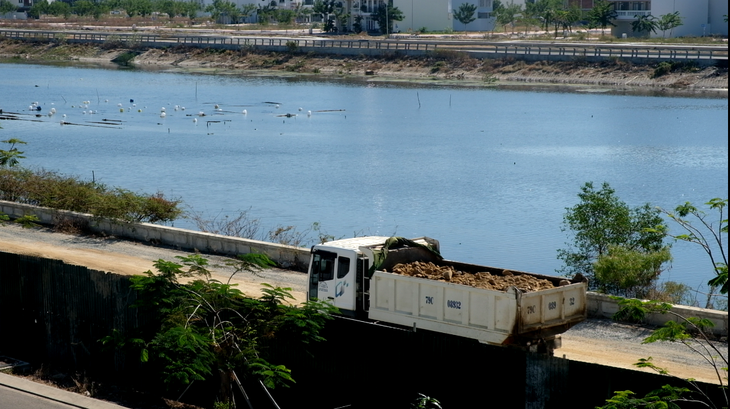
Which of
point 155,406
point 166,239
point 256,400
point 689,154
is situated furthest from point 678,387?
point 689,154

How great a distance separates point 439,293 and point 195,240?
1318cm

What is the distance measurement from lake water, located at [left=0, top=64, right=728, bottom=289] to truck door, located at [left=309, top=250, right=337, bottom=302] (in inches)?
534

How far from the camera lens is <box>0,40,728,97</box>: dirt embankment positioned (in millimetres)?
93438

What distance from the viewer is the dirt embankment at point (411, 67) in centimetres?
9344

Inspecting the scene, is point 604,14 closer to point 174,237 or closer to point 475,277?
point 174,237

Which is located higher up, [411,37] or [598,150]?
[411,37]

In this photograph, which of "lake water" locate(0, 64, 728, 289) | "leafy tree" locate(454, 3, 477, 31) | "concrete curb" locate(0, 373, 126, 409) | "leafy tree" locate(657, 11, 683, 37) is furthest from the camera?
"leafy tree" locate(454, 3, 477, 31)

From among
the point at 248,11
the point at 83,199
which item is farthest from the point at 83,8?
the point at 83,199

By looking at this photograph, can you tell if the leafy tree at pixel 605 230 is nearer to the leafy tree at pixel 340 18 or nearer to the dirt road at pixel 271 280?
the dirt road at pixel 271 280

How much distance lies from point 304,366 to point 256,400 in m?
1.21

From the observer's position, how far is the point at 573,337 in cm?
2058

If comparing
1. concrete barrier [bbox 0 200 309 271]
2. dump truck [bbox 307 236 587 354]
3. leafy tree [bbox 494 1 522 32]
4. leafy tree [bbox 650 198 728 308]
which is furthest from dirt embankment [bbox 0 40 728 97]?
dump truck [bbox 307 236 587 354]

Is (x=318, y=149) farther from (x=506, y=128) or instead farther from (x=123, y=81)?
(x=123, y=81)

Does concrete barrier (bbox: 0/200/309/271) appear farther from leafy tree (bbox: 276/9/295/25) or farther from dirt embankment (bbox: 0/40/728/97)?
leafy tree (bbox: 276/9/295/25)
